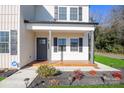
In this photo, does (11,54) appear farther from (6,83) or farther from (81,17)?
(81,17)

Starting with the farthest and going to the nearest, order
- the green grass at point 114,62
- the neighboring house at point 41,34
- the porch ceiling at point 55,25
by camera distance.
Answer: the green grass at point 114,62
the porch ceiling at point 55,25
the neighboring house at point 41,34

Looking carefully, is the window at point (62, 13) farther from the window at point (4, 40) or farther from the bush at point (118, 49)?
the bush at point (118, 49)

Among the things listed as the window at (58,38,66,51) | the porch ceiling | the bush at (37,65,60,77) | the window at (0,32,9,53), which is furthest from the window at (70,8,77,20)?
the bush at (37,65,60,77)

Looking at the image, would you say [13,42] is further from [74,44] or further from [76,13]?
[76,13]

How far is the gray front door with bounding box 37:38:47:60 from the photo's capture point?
19734mm

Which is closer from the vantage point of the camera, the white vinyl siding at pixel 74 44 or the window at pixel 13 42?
the window at pixel 13 42

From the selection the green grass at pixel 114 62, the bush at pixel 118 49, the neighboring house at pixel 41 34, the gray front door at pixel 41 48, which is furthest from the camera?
the bush at pixel 118 49

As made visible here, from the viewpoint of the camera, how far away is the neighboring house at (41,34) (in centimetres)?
1410

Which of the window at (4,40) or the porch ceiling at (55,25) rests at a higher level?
the porch ceiling at (55,25)

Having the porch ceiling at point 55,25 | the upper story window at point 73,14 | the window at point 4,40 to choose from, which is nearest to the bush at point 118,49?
the upper story window at point 73,14

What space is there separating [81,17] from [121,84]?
35.5 feet

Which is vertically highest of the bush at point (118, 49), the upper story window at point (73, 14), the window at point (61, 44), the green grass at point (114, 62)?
the upper story window at point (73, 14)

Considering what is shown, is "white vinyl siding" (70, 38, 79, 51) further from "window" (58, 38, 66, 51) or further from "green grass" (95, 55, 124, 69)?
"green grass" (95, 55, 124, 69)
